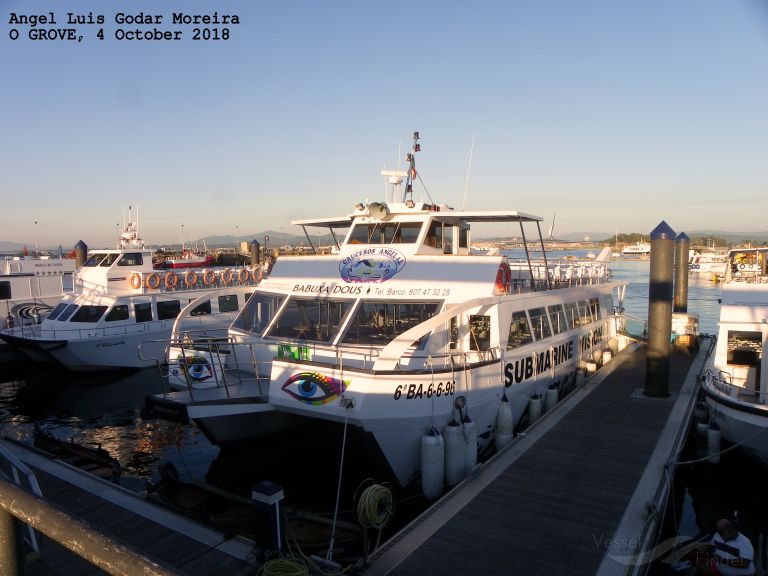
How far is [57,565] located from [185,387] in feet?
16.0

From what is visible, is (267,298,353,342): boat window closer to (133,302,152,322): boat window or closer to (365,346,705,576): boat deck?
(365,346,705,576): boat deck

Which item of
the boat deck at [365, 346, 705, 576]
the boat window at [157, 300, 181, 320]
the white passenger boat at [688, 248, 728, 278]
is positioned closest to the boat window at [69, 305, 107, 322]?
the boat window at [157, 300, 181, 320]

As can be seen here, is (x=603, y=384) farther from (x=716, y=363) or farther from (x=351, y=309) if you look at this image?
(x=351, y=309)

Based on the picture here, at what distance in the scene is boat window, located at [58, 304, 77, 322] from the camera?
2086 cm

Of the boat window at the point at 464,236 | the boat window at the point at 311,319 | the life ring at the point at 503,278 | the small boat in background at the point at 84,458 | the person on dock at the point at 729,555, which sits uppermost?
the boat window at the point at 464,236

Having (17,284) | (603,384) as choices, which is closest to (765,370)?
(603,384)

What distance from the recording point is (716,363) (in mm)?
12359

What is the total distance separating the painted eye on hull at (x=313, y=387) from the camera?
8.46 m

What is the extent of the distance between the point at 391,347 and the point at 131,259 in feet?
57.8

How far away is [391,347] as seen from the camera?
334 inches

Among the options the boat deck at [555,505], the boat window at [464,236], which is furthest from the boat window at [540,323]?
the boat window at [464,236]

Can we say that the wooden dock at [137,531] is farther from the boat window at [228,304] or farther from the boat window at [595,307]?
the boat window at [228,304]

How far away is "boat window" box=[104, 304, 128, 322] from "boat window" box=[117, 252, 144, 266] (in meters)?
2.08

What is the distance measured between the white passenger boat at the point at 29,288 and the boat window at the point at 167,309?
612cm
